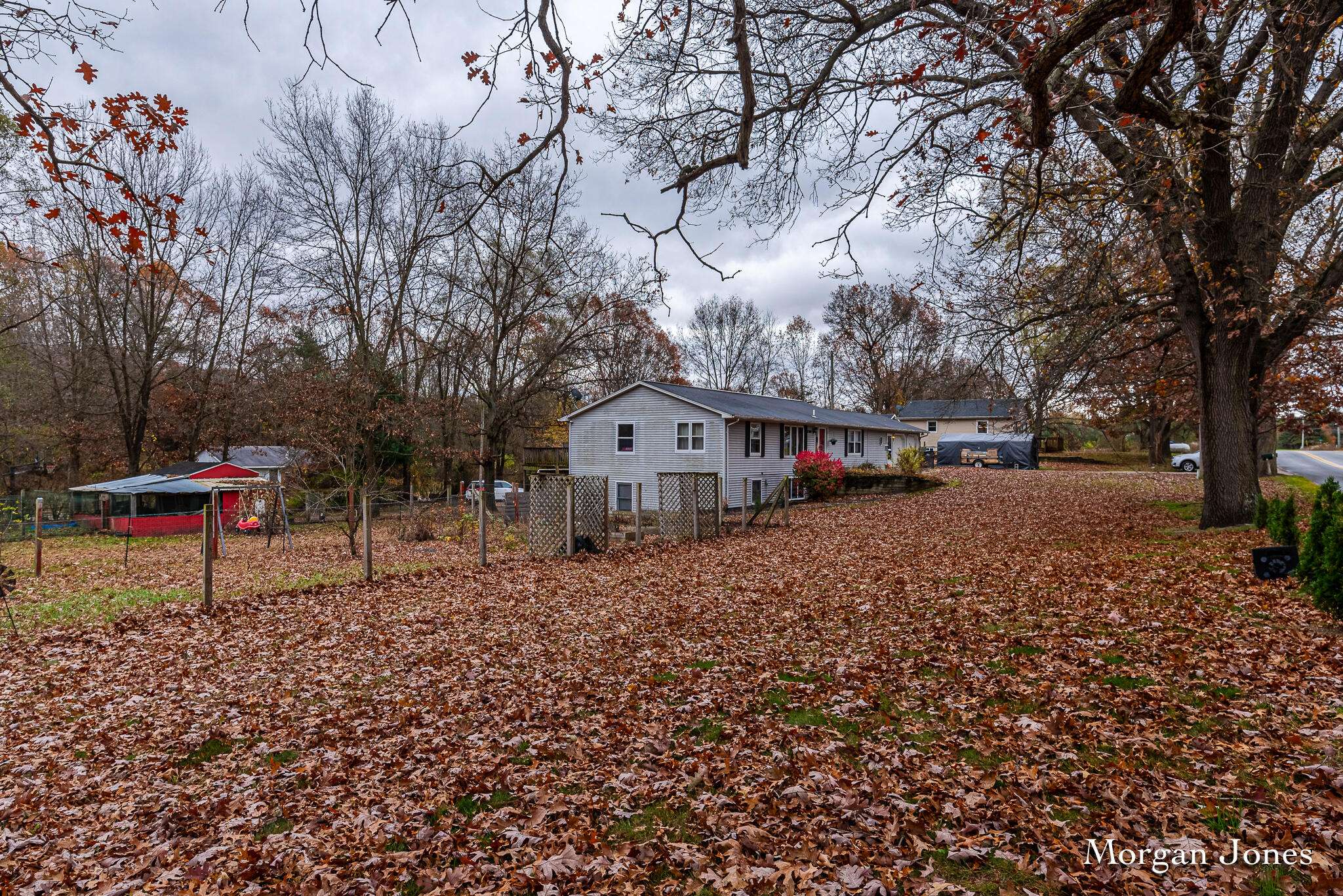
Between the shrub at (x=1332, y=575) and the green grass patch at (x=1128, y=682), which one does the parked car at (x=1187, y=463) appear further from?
the green grass patch at (x=1128, y=682)

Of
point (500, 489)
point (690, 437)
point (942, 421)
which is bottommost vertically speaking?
point (500, 489)

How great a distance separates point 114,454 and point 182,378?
13.8ft

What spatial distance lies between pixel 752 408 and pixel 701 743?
2161cm

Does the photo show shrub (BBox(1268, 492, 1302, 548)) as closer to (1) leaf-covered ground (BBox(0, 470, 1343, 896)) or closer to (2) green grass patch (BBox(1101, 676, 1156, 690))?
(1) leaf-covered ground (BBox(0, 470, 1343, 896))

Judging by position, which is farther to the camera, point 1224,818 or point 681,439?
point 681,439

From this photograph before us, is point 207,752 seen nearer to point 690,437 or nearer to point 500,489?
point 690,437

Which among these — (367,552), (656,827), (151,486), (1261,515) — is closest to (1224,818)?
(656,827)

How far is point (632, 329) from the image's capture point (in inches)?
1460

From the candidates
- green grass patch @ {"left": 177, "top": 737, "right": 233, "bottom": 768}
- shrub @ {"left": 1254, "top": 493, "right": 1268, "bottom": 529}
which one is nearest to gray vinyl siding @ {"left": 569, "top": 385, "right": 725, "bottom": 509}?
shrub @ {"left": 1254, "top": 493, "right": 1268, "bottom": 529}

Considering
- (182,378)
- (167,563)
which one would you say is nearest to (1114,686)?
(167,563)

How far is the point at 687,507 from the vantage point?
16.5 m

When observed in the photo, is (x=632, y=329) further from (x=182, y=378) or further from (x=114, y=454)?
(x=114, y=454)

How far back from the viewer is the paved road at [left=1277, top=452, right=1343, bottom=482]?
2247 cm

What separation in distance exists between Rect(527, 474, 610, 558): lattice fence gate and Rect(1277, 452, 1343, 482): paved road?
20769mm
